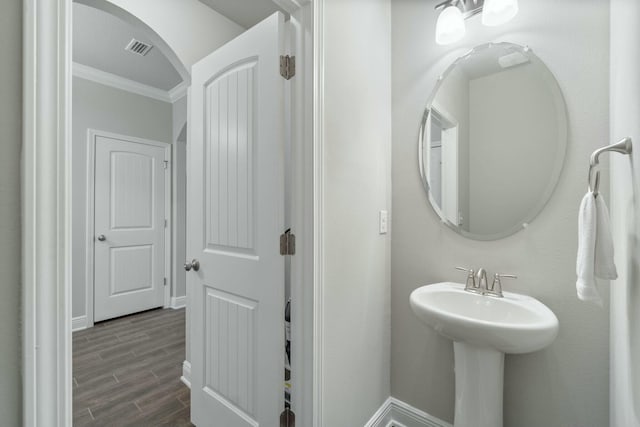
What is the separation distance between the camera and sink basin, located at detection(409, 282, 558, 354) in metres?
1.00

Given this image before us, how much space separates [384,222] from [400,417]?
3.65ft

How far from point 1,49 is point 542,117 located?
1.73 m

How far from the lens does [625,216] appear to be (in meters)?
0.87

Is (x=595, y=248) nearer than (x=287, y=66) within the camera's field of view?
Yes

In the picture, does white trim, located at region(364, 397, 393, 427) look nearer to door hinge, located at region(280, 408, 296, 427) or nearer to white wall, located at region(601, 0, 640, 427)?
door hinge, located at region(280, 408, 296, 427)

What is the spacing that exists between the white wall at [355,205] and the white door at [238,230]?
22cm

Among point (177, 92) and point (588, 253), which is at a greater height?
point (177, 92)

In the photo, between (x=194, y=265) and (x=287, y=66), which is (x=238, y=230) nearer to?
(x=194, y=265)

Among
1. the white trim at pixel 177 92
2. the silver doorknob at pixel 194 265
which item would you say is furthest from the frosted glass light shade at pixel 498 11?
the white trim at pixel 177 92

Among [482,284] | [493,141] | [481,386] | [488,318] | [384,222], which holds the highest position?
[493,141]

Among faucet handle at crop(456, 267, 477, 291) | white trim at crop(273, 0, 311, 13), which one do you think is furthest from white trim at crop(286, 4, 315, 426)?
faucet handle at crop(456, 267, 477, 291)

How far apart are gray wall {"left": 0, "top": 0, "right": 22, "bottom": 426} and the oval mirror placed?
153 centimetres

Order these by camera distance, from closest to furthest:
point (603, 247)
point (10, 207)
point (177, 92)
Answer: point (10, 207)
point (603, 247)
point (177, 92)

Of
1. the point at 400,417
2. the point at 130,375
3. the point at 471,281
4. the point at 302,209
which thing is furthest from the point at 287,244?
the point at 130,375
